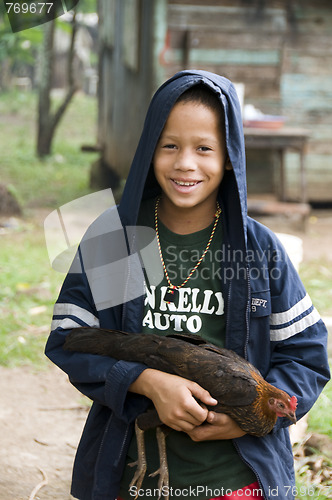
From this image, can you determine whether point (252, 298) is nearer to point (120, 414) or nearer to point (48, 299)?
point (120, 414)

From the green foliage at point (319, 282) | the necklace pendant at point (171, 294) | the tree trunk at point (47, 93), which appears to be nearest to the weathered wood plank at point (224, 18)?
the green foliage at point (319, 282)

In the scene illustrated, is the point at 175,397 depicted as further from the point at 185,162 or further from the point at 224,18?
the point at 224,18

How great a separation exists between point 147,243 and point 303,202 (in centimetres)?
638

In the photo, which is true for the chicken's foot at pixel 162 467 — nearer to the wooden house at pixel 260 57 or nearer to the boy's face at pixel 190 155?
the boy's face at pixel 190 155

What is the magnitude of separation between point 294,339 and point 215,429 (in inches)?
14.9

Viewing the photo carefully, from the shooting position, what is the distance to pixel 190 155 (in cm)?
193

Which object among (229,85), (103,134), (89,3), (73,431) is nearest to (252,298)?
(229,85)

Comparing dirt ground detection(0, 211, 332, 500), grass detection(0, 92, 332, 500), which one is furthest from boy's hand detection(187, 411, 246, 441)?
dirt ground detection(0, 211, 332, 500)

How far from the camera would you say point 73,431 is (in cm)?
345

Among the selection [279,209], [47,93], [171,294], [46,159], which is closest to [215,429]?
[171,294]

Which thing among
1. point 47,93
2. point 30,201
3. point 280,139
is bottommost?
point 30,201

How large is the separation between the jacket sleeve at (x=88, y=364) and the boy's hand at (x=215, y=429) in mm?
183

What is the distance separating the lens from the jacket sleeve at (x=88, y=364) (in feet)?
6.00

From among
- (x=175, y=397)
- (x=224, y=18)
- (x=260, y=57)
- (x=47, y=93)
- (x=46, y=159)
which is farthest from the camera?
(x=46, y=159)
